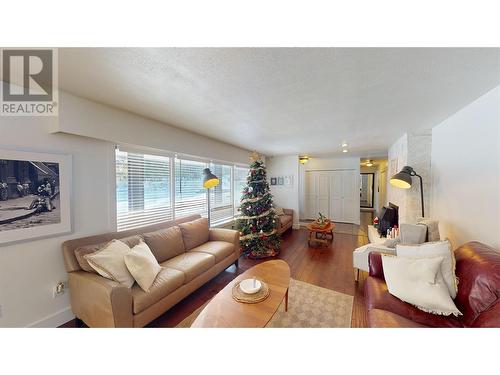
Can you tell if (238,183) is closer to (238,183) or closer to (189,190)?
(238,183)

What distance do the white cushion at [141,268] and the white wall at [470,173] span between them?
10.2ft

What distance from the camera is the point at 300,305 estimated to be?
78.7 inches

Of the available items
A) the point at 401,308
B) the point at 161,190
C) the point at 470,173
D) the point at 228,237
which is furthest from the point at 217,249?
the point at 470,173

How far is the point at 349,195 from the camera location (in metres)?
5.92

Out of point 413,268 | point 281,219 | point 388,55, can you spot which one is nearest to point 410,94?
point 388,55

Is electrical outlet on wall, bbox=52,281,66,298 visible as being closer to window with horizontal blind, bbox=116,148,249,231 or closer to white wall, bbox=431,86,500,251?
window with horizontal blind, bbox=116,148,249,231

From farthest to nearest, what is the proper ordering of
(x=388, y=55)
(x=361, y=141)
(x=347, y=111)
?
(x=361, y=141), (x=347, y=111), (x=388, y=55)

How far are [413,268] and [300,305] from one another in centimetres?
114

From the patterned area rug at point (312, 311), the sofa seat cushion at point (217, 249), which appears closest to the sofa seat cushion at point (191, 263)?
the sofa seat cushion at point (217, 249)

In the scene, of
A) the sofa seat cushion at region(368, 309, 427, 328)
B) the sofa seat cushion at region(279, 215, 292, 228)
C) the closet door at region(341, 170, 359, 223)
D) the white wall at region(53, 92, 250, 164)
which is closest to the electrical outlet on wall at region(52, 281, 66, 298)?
the white wall at region(53, 92, 250, 164)

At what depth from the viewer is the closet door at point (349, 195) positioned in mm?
5836

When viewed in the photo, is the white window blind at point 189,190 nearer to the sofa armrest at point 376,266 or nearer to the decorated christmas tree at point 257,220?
→ the decorated christmas tree at point 257,220

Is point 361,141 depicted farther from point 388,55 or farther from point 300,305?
point 300,305
